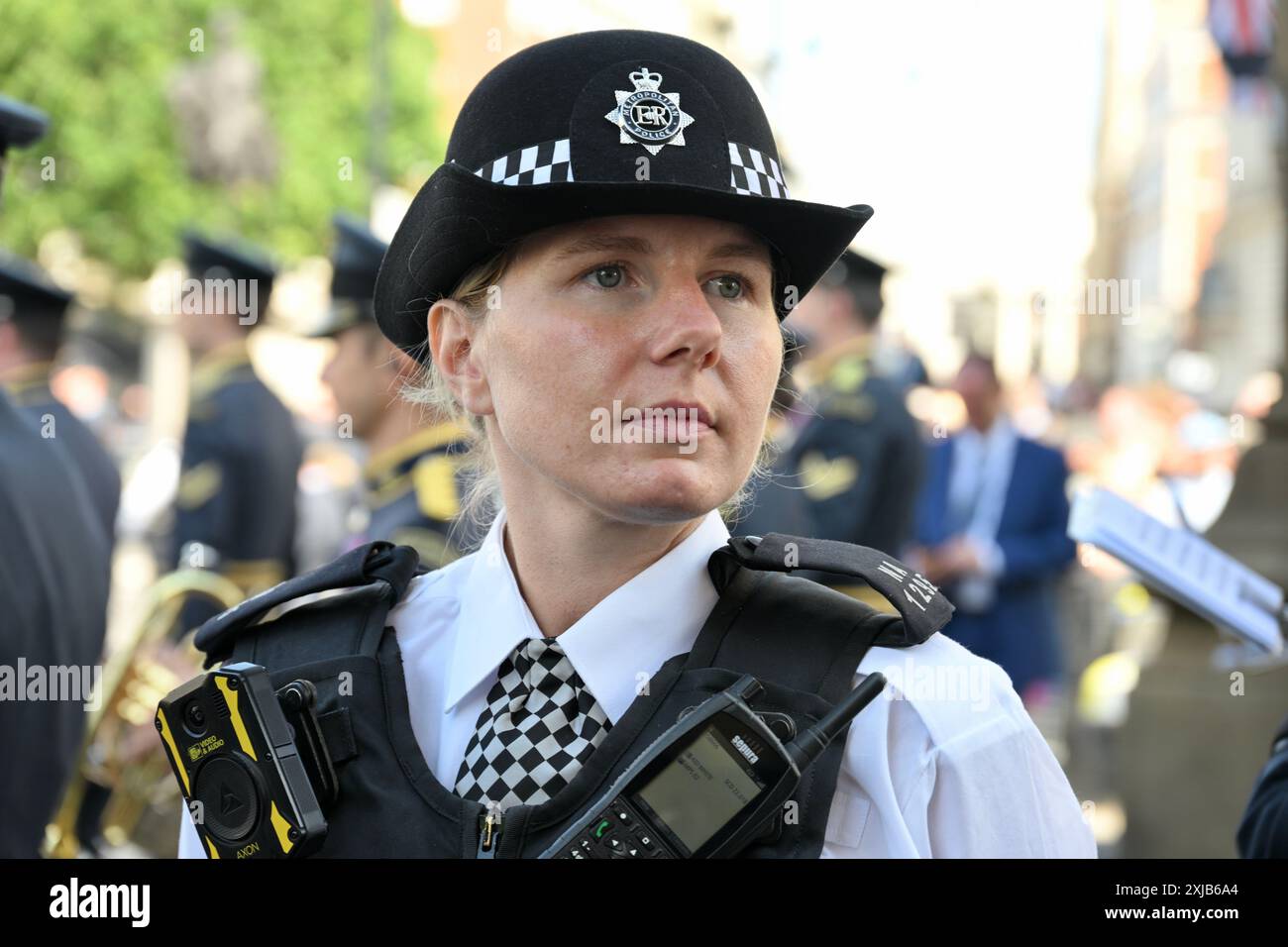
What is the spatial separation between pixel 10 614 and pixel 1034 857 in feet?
8.59

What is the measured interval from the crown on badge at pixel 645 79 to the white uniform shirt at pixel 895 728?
0.57m

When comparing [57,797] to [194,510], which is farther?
[194,510]

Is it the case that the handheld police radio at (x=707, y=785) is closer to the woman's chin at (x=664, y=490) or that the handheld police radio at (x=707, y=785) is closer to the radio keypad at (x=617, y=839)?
the radio keypad at (x=617, y=839)

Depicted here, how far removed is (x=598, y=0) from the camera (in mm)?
27953

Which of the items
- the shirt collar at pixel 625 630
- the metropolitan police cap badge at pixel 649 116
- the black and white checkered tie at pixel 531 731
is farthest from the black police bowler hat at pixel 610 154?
the black and white checkered tie at pixel 531 731

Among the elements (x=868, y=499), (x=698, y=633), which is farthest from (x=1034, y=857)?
(x=868, y=499)

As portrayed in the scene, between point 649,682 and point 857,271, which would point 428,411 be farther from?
point 857,271

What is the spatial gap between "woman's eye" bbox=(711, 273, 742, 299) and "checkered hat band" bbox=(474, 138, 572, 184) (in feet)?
0.75

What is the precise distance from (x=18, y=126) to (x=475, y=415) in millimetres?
1530

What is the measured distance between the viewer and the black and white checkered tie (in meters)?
1.98

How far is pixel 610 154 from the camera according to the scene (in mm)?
1936

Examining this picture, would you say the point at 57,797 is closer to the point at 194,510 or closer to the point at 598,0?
the point at 194,510

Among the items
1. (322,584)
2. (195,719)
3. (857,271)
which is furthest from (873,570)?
(857,271)

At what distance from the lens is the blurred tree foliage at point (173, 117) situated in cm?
2641
